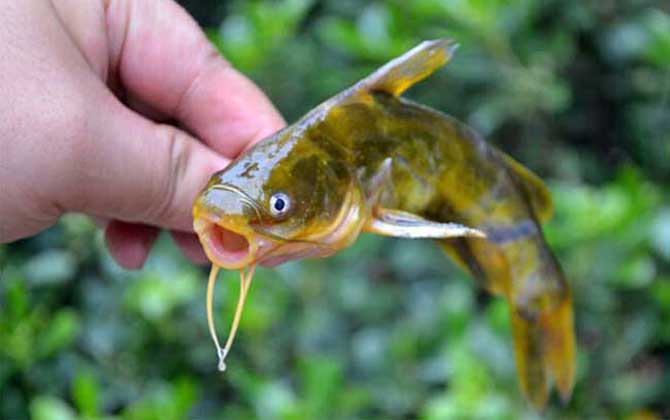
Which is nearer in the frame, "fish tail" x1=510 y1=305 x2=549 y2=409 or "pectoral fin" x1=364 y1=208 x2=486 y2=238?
"pectoral fin" x1=364 y1=208 x2=486 y2=238

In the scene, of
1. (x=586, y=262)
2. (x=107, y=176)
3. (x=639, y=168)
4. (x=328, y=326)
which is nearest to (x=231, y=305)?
(x=328, y=326)

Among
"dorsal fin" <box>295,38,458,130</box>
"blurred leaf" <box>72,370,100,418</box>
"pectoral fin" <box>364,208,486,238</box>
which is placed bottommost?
"blurred leaf" <box>72,370,100,418</box>

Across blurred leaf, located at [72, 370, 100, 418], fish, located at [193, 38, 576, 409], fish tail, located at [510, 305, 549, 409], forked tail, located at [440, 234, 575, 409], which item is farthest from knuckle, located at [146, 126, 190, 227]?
blurred leaf, located at [72, 370, 100, 418]

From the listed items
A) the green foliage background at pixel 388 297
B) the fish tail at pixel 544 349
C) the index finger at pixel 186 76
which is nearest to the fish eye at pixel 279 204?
the index finger at pixel 186 76

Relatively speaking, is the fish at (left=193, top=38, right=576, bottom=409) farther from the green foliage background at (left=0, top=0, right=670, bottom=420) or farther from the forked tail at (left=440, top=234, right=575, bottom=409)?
the green foliage background at (left=0, top=0, right=670, bottom=420)

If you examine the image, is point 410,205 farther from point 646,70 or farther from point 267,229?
point 646,70

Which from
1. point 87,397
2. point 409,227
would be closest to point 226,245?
point 409,227
